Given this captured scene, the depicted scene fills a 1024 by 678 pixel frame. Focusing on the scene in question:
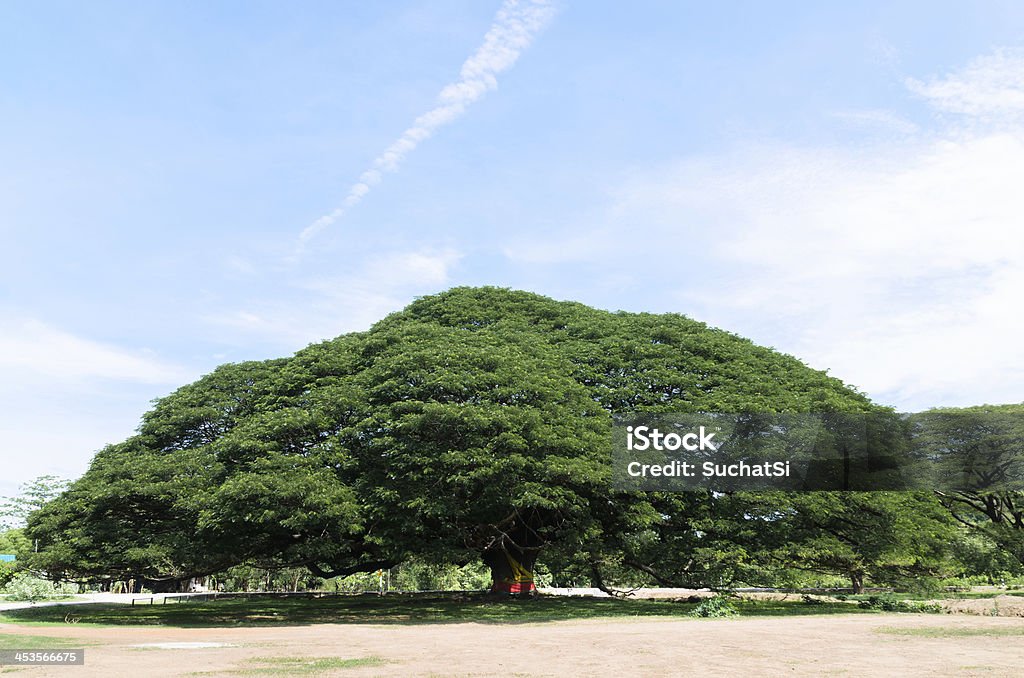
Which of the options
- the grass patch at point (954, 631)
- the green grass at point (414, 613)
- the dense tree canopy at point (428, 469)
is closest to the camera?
the grass patch at point (954, 631)

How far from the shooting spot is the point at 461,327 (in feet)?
115

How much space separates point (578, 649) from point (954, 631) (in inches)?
384

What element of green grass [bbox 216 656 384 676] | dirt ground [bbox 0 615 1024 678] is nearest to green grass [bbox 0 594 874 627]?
dirt ground [bbox 0 615 1024 678]

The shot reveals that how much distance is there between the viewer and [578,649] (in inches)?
588

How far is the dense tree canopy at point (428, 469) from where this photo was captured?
79.1 ft

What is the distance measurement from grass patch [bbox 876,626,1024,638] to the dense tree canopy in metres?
8.42

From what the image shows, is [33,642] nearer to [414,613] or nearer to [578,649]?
[578,649]

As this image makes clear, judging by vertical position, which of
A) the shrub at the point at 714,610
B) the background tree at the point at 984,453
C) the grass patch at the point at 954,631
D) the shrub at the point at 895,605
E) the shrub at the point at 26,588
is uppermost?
the background tree at the point at 984,453

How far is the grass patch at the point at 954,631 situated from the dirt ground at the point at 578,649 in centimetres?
16

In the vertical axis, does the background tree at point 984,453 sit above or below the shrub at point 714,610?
above

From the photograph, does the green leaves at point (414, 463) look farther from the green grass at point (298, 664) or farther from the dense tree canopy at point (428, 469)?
the green grass at point (298, 664)

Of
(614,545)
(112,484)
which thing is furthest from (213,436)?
(614,545)

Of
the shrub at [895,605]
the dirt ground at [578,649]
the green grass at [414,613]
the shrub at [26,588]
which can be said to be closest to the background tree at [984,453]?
the shrub at [895,605]

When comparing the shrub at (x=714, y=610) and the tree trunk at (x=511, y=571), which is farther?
the tree trunk at (x=511, y=571)
